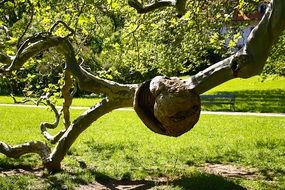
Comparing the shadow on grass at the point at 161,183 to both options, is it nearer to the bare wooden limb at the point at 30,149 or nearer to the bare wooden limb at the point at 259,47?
the bare wooden limb at the point at 30,149

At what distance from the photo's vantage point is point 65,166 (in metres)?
10.1

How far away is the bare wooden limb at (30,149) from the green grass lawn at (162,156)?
1.29 feet

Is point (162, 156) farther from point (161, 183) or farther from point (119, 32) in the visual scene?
point (119, 32)

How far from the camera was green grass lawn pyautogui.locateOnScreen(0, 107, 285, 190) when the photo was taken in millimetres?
8750

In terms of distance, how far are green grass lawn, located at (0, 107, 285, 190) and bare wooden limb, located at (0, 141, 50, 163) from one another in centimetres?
39

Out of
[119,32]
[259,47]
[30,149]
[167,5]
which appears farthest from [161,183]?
[119,32]

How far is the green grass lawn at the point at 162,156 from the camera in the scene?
875 centimetres

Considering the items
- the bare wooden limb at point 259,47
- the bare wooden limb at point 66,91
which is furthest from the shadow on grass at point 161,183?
the bare wooden limb at point 259,47

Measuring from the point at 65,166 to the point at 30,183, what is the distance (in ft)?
5.22

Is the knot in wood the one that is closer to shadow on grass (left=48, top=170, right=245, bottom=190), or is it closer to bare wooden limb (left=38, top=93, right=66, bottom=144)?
shadow on grass (left=48, top=170, right=245, bottom=190)

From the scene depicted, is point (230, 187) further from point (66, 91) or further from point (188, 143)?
point (188, 143)

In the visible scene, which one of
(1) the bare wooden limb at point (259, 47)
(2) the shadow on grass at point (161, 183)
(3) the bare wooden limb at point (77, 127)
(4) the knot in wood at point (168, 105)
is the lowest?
(2) the shadow on grass at point (161, 183)

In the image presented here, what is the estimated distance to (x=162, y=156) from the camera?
37.7 feet

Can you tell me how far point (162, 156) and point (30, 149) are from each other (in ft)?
11.3
